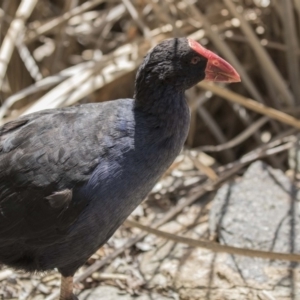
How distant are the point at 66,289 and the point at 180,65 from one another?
948 millimetres

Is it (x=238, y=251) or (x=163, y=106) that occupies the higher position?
(x=163, y=106)

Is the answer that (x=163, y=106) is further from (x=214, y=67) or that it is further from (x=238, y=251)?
(x=238, y=251)

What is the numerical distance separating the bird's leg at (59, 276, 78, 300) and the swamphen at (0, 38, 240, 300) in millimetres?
116

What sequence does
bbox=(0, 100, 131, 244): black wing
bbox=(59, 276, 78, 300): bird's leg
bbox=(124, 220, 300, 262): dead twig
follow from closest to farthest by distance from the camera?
bbox=(0, 100, 131, 244): black wing → bbox=(124, 220, 300, 262): dead twig → bbox=(59, 276, 78, 300): bird's leg

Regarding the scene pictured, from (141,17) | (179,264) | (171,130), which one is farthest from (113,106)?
(141,17)

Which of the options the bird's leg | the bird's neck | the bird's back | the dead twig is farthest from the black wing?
the dead twig

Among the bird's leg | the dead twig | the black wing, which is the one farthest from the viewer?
the bird's leg

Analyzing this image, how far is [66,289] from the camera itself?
2.48m

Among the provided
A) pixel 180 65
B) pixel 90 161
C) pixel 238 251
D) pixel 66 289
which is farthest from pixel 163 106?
pixel 66 289

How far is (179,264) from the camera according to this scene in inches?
109

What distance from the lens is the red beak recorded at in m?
2.28

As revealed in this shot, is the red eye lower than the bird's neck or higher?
higher

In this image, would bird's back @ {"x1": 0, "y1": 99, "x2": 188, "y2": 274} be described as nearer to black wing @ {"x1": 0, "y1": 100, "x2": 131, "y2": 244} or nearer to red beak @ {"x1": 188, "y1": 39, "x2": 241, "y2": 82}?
black wing @ {"x1": 0, "y1": 100, "x2": 131, "y2": 244}

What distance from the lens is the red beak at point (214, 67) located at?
2.28m
